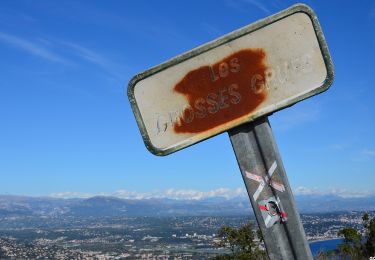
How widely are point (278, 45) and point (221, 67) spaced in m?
0.20

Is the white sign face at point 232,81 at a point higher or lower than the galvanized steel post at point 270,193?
higher

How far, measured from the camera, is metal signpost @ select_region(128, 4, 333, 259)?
4.50ft

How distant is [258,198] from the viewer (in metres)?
1.38

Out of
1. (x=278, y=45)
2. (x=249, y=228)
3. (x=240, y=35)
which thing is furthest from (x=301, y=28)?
(x=249, y=228)

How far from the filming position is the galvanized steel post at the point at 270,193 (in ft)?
4.42

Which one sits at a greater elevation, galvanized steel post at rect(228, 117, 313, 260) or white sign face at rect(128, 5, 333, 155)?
white sign face at rect(128, 5, 333, 155)

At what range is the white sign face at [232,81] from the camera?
56.1 inches

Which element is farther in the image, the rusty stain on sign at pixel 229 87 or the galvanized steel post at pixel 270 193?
the rusty stain on sign at pixel 229 87

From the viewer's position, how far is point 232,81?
146 cm

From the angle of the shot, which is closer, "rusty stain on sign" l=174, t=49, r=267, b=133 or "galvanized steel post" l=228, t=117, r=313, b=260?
"galvanized steel post" l=228, t=117, r=313, b=260

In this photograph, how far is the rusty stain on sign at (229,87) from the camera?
57.1 inches

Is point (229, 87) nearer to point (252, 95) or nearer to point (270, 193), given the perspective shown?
point (252, 95)

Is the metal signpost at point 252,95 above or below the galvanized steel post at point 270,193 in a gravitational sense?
above

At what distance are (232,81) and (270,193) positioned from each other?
381mm
